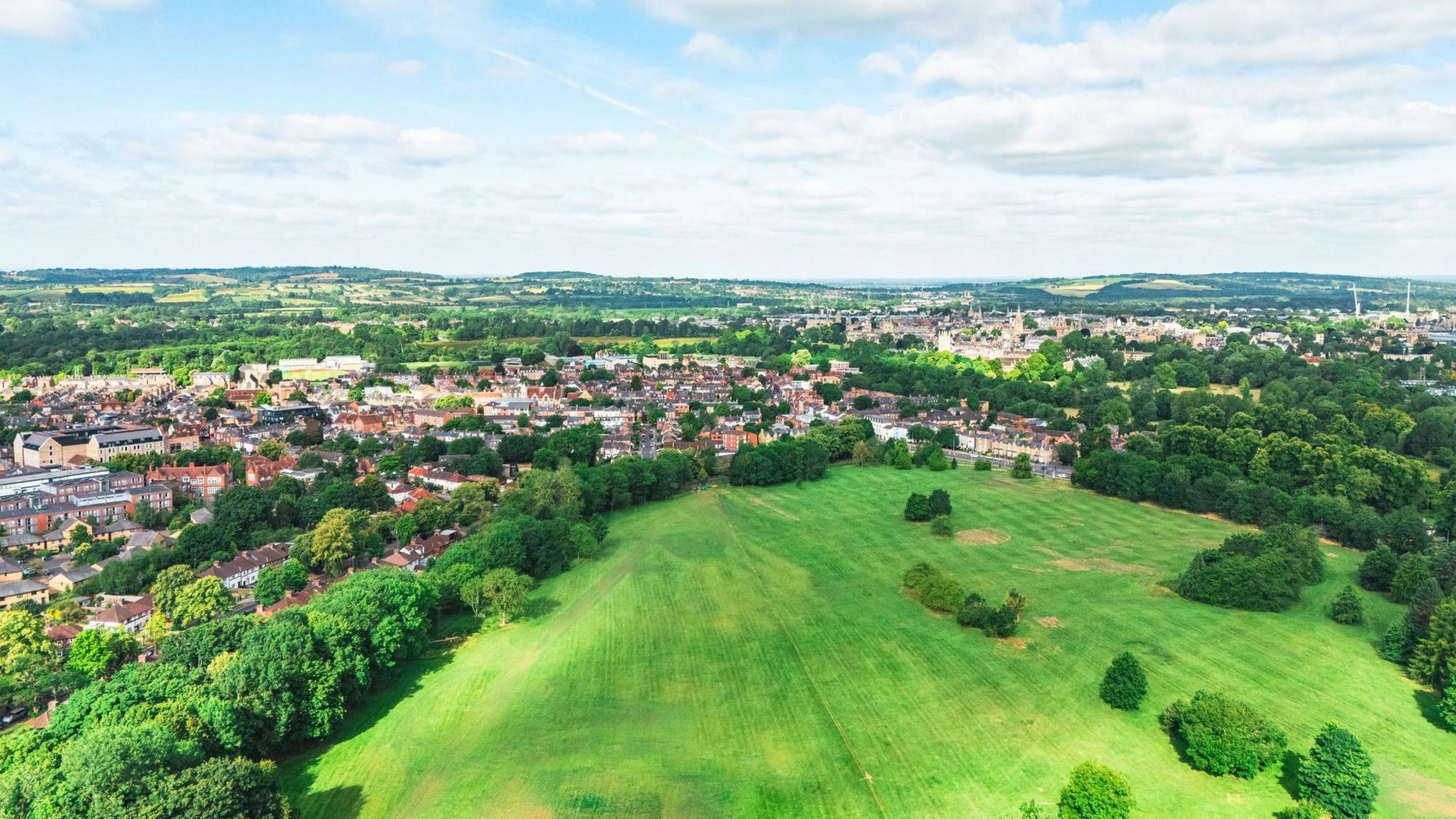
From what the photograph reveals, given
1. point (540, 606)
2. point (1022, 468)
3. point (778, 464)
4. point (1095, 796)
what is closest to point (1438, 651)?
point (1095, 796)

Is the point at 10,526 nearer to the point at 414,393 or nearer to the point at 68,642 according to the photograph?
the point at 68,642

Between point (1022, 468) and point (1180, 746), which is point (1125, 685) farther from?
point (1022, 468)

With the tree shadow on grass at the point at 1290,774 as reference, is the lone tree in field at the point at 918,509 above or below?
above

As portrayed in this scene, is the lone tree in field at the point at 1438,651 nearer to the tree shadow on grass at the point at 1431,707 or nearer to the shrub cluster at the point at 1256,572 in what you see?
the tree shadow on grass at the point at 1431,707

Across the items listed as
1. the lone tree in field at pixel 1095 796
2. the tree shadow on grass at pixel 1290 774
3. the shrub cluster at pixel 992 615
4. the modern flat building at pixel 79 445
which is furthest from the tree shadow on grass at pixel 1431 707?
the modern flat building at pixel 79 445

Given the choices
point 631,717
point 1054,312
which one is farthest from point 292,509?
point 1054,312

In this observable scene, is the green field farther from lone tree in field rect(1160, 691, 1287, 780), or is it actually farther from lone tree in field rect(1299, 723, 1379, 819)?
lone tree in field rect(1299, 723, 1379, 819)
